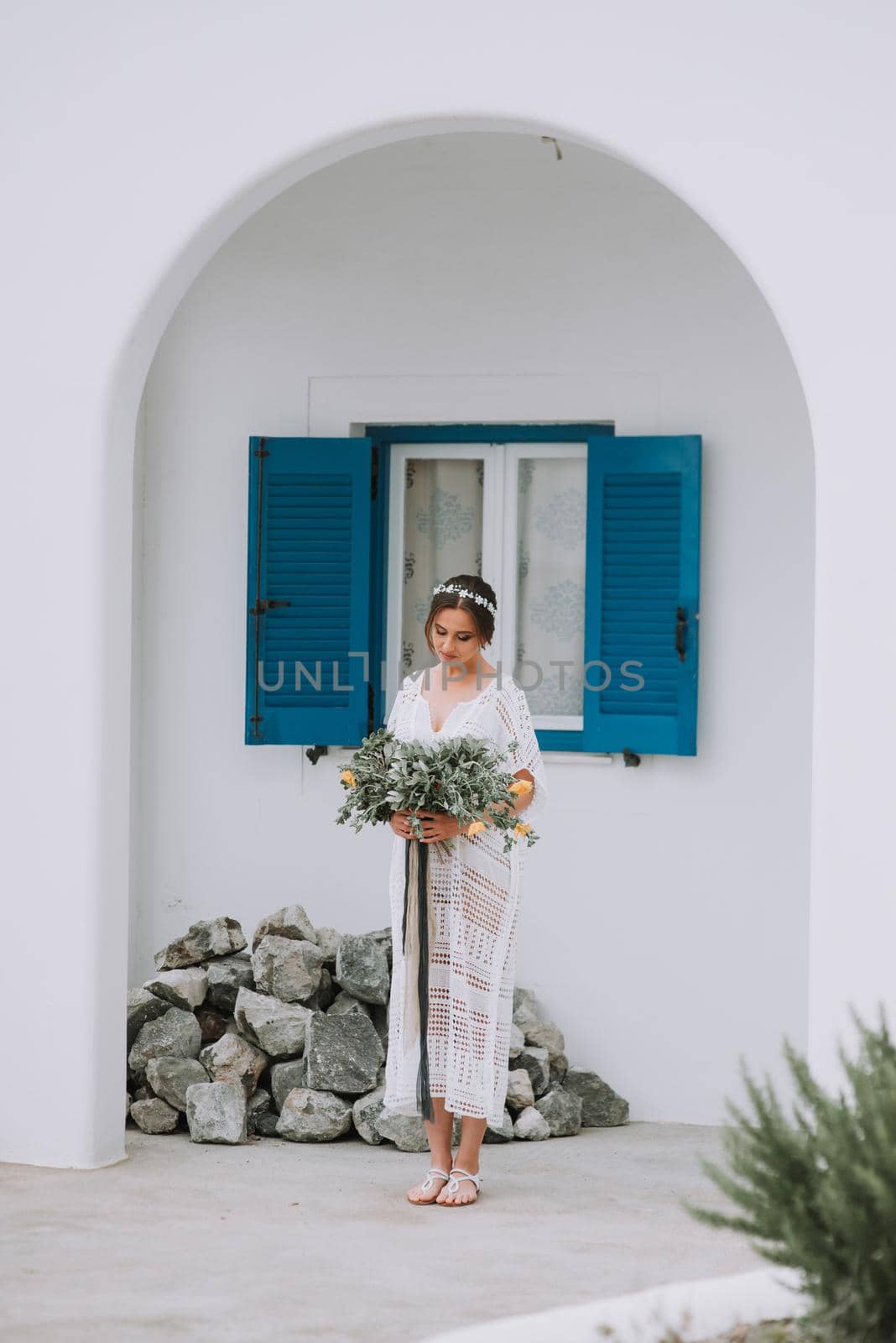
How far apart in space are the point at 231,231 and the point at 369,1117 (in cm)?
306

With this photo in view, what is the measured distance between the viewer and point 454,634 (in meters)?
4.71

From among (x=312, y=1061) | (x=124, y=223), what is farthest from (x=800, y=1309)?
(x=124, y=223)

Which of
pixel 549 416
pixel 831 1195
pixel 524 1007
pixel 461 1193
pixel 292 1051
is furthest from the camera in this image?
pixel 549 416

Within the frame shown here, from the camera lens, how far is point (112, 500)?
197 inches

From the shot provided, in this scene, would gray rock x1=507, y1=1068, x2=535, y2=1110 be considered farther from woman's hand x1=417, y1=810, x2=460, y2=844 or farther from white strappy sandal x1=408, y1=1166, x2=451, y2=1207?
woman's hand x1=417, y1=810, x2=460, y2=844

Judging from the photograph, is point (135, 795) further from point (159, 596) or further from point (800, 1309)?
point (800, 1309)

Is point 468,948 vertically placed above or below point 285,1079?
above

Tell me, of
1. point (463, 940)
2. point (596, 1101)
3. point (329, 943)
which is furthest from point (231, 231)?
point (596, 1101)

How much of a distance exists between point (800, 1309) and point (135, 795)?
4177 mm

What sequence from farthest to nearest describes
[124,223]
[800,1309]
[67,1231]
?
[124,223] → [67,1231] → [800,1309]

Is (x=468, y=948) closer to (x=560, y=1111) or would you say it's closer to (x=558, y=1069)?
(x=560, y=1111)

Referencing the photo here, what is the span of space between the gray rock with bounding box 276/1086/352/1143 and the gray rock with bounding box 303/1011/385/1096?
5 cm

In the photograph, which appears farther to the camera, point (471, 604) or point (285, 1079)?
point (285, 1079)

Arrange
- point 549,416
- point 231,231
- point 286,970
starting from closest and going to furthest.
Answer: point 231,231, point 286,970, point 549,416
